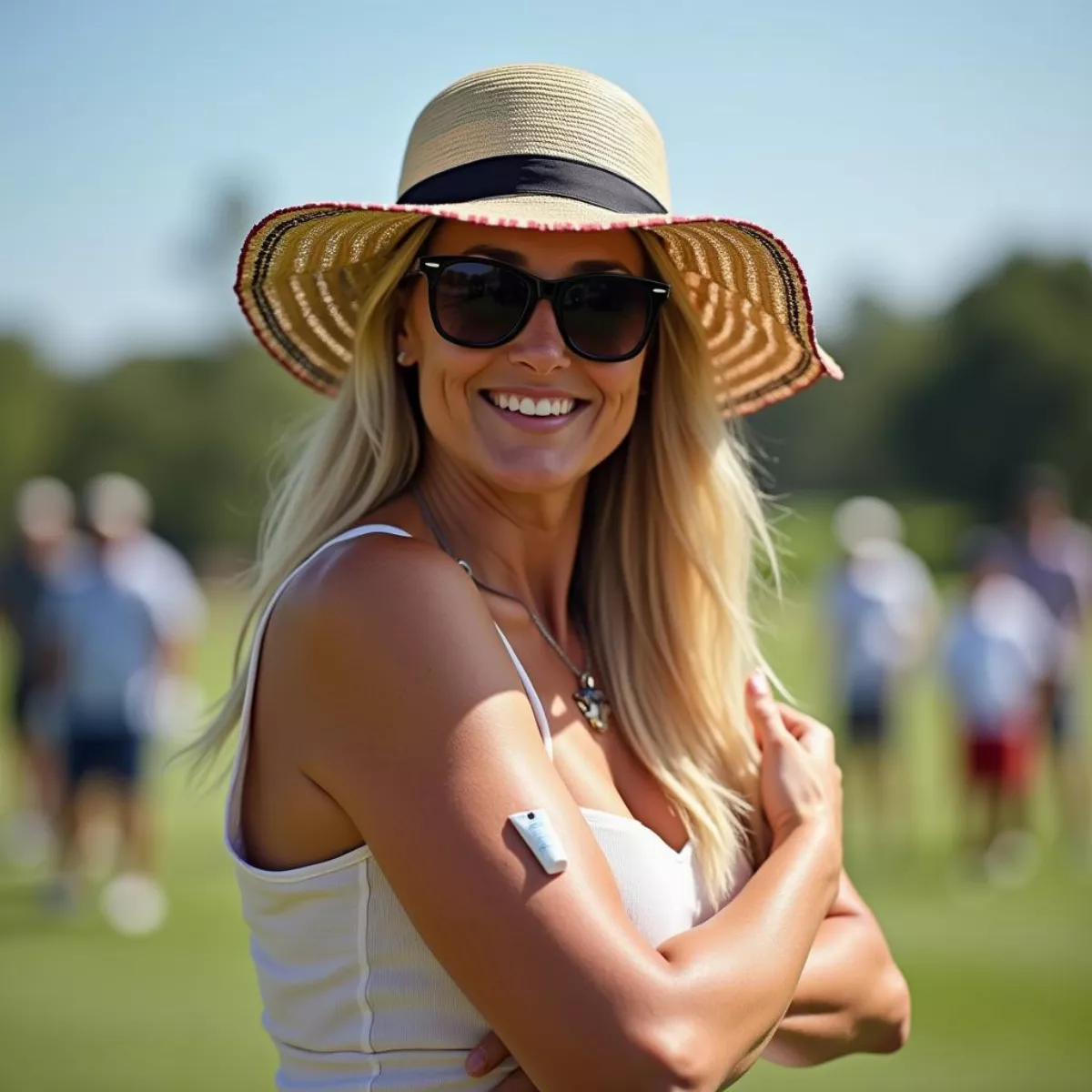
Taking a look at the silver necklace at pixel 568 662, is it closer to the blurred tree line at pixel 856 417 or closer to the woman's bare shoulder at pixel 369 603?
the woman's bare shoulder at pixel 369 603

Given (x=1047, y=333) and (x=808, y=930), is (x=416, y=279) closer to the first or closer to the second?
(x=808, y=930)

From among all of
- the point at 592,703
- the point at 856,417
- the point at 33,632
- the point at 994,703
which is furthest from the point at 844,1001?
the point at 856,417

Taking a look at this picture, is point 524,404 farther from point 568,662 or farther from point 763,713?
point 763,713

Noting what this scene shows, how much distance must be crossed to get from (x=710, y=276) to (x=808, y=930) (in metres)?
1.06

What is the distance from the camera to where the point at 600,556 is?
256 centimetres

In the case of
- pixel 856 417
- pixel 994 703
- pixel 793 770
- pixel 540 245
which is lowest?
pixel 793 770

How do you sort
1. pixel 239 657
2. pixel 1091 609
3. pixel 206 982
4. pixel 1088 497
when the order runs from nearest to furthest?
pixel 239 657 < pixel 206 982 < pixel 1091 609 < pixel 1088 497

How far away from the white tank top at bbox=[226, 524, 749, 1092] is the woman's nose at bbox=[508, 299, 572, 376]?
337 millimetres

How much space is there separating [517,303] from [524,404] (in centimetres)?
15

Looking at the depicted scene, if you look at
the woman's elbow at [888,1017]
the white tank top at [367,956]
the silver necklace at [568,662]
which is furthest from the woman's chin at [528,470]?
the woman's elbow at [888,1017]

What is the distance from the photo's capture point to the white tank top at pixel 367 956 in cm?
186

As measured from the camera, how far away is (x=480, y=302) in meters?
2.09

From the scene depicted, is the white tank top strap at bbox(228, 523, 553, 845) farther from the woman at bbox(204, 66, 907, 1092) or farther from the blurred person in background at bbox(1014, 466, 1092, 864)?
the blurred person in background at bbox(1014, 466, 1092, 864)

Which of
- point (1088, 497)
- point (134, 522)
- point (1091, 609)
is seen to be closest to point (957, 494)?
point (1088, 497)
